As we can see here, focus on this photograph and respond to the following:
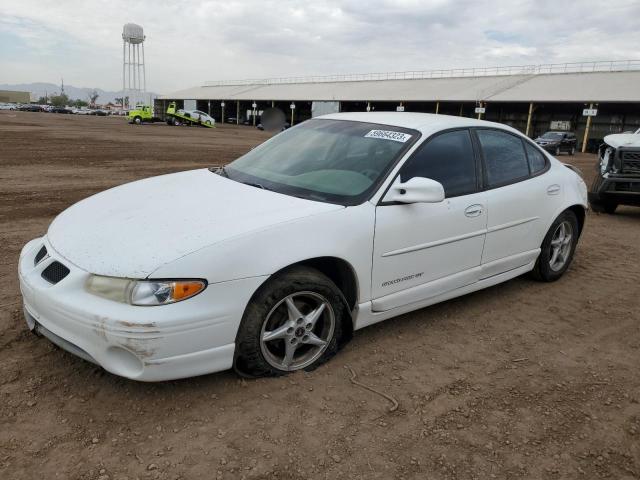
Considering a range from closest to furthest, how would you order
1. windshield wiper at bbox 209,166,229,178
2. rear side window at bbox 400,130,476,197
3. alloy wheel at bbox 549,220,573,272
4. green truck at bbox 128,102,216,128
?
rear side window at bbox 400,130,476,197 < windshield wiper at bbox 209,166,229,178 < alloy wheel at bbox 549,220,573,272 < green truck at bbox 128,102,216,128

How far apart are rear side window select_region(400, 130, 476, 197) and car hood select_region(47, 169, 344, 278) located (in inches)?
32.3

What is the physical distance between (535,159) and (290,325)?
2.95m

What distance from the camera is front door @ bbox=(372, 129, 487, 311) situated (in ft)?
10.9

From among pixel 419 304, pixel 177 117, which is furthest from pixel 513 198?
pixel 177 117

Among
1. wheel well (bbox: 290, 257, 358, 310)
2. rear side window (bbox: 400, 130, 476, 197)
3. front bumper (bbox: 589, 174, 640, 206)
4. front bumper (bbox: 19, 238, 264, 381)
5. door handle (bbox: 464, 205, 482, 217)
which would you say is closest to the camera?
front bumper (bbox: 19, 238, 264, 381)

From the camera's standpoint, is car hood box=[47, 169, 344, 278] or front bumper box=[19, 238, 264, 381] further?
car hood box=[47, 169, 344, 278]

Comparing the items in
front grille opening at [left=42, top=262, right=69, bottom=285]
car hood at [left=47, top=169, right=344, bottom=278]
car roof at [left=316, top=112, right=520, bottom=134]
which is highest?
car roof at [left=316, top=112, right=520, bottom=134]

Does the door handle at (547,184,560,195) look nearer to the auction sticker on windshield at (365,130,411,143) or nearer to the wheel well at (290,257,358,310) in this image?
the auction sticker on windshield at (365,130,411,143)

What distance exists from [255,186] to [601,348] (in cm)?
267

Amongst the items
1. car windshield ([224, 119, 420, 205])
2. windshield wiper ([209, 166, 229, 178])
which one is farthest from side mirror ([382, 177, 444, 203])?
windshield wiper ([209, 166, 229, 178])

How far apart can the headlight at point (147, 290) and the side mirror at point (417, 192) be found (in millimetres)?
1372

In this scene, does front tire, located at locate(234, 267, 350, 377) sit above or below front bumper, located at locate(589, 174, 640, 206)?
below

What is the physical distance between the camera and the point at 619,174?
26.7 ft

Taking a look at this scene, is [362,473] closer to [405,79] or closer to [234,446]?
[234,446]
